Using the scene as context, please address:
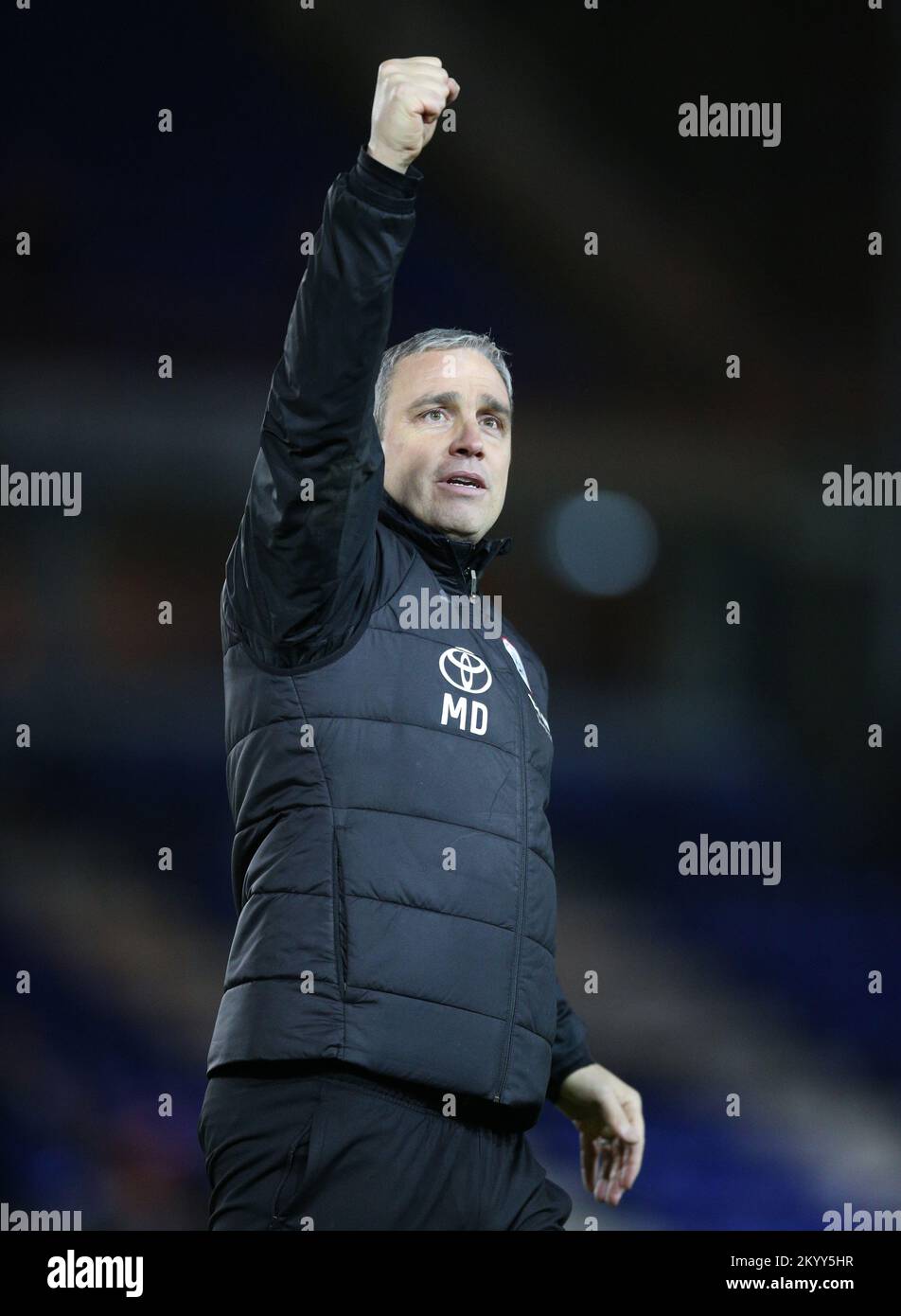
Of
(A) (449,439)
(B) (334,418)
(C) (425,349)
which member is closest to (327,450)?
(B) (334,418)

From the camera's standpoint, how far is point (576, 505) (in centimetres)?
291

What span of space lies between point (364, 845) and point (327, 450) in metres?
0.39

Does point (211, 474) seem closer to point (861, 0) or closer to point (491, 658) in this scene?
point (491, 658)

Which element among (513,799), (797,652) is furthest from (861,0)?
(513,799)

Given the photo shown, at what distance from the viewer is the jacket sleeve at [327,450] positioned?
130 centimetres

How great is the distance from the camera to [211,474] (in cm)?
288

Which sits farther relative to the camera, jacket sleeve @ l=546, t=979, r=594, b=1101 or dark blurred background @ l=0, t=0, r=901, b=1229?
dark blurred background @ l=0, t=0, r=901, b=1229

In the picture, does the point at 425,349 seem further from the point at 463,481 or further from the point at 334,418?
the point at 334,418

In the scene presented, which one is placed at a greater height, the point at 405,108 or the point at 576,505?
the point at 405,108

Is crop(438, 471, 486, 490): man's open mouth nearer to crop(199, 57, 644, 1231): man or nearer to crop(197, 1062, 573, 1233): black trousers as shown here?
crop(199, 57, 644, 1231): man

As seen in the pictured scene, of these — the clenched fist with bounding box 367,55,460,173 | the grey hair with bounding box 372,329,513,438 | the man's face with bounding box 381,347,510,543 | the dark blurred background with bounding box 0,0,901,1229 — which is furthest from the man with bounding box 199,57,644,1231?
the dark blurred background with bounding box 0,0,901,1229

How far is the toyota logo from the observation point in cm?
153

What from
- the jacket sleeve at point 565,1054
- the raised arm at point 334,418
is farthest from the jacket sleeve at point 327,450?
the jacket sleeve at point 565,1054

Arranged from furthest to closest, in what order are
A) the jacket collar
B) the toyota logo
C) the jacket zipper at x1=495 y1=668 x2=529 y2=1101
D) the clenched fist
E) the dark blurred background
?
the dark blurred background, the jacket collar, the toyota logo, the jacket zipper at x1=495 y1=668 x2=529 y2=1101, the clenched fist
